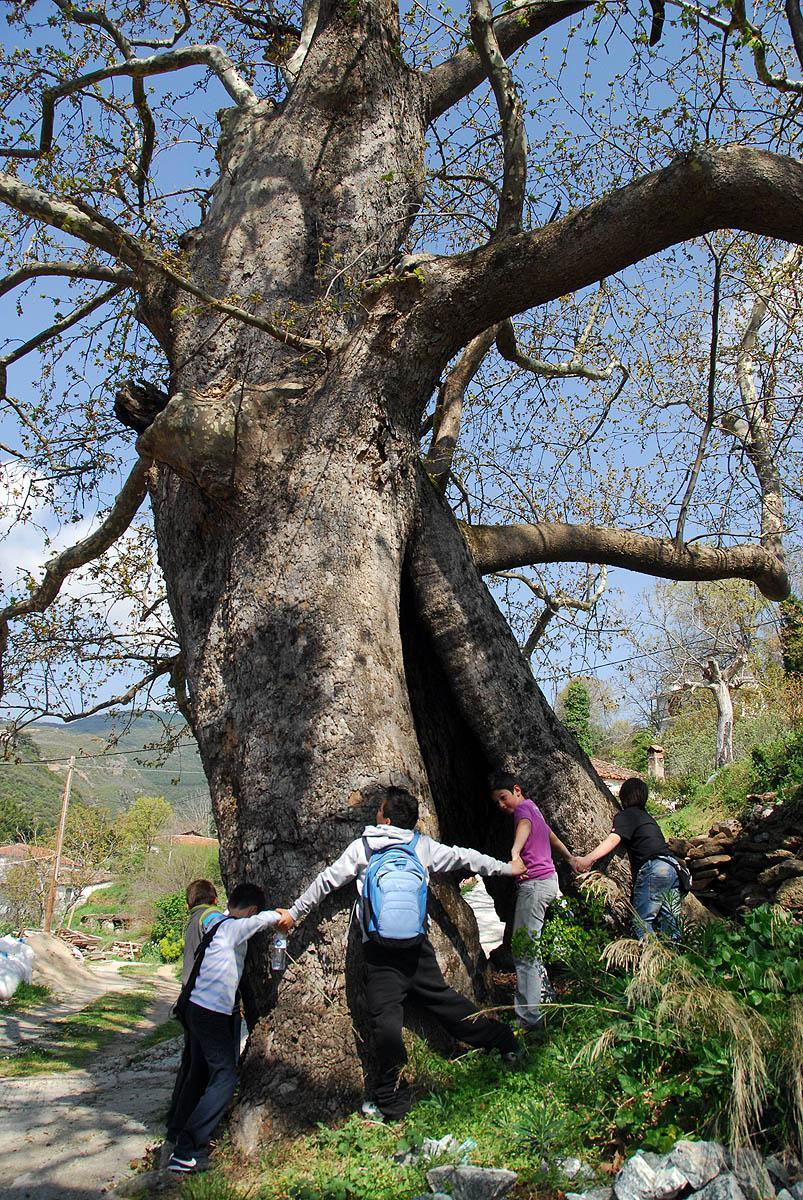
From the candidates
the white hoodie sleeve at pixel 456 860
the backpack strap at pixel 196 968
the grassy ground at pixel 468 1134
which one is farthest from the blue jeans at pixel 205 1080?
the white hoodie sleeve at pixel 456 860

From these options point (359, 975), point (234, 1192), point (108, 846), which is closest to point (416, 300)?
point (359, 975)

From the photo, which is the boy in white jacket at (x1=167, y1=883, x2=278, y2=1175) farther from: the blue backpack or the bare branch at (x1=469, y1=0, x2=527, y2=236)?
the bare branch at (x1=469, y1=0, x2=527, y2=236)

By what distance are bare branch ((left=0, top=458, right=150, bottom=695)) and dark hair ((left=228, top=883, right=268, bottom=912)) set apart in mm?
3554

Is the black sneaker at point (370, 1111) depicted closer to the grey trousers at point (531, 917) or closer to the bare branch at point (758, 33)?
the grey trousers at point (531, 917)

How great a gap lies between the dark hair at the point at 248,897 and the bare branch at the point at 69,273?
448 centimetres

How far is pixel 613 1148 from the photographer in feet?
10.5

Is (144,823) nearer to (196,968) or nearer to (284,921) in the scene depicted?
(196,968)

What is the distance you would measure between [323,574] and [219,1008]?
2354 millimetres

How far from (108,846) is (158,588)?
106 ft

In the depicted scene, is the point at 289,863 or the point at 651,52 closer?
the point at 289,863

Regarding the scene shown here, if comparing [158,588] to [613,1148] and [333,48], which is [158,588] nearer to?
[333,48]

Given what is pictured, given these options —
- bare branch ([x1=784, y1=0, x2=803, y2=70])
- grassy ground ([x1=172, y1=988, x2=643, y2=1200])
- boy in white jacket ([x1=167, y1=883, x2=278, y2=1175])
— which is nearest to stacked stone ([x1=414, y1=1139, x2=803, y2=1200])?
grassy ground ([x1=172, y1=988, x2=643, y2=1200])

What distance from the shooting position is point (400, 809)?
177 inches

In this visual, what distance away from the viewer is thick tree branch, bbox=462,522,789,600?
24.3 feet
